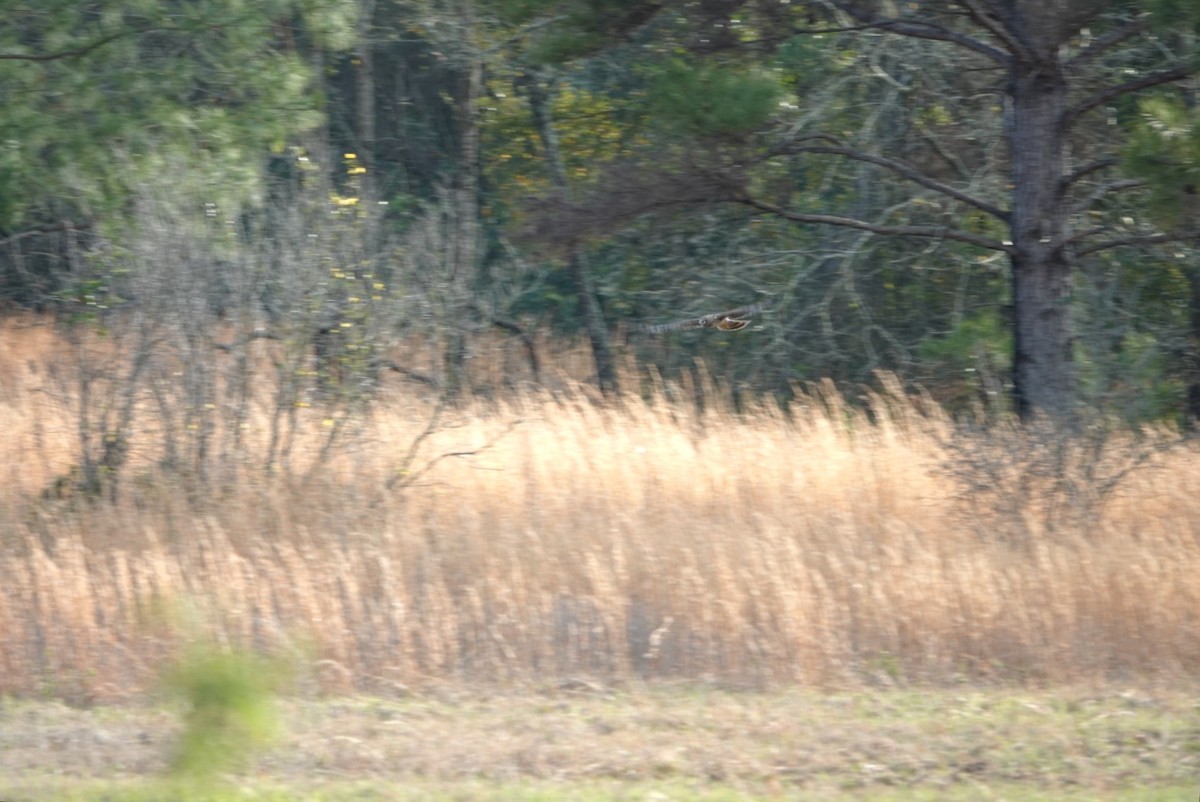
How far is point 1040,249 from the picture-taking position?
883cm

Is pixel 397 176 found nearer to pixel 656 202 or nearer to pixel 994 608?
pixel 656 202

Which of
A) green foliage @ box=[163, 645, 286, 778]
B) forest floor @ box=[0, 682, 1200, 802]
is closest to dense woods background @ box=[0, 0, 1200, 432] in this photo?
forest floor @ box=[0, 682, 1200, 802]

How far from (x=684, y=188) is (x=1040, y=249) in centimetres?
247

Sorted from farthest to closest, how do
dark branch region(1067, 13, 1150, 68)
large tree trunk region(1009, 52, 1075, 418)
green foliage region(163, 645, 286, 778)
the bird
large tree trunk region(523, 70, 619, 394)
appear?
1. large tree trunk region(523, 70, 619, 394)
2. large tree trunk region(1009, 52, 1075, 418)
3. dark branch region(1067, 13, 1150, 68)
4. the bird
5. green foliage region(163, 645, 286, 778)

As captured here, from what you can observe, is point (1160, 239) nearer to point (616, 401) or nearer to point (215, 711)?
point (616, 401)

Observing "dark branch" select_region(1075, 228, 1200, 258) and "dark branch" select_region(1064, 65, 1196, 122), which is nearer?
"dark branch" select_region(1075, 228, 1200, 258)

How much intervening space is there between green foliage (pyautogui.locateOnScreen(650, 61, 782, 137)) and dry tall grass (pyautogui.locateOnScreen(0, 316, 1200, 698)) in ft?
8.26

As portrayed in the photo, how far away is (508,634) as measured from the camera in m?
7.12

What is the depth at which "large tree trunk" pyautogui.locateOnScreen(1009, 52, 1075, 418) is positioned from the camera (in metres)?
8.77

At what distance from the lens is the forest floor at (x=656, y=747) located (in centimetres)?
497

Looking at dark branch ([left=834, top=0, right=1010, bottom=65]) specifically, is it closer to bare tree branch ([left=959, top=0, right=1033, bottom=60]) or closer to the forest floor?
bare tree branch ([left=959, top=0, right=1033, bottom=60])

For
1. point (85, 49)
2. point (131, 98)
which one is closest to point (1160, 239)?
point (85, 49)

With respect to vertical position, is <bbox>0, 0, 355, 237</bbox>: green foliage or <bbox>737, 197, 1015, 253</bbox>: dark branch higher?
<bbox>0, 0, 355, 237</bbox>: green foliage

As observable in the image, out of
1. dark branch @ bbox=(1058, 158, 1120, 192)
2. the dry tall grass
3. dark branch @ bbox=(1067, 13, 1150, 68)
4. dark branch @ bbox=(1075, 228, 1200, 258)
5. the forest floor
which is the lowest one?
the forest floor
